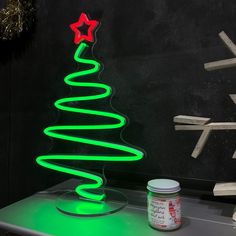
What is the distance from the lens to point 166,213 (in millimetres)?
840

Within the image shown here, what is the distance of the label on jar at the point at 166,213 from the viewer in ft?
2.76

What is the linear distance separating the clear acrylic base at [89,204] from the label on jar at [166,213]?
0.19 metres

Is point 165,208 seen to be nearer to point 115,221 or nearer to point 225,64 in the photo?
point 115,221

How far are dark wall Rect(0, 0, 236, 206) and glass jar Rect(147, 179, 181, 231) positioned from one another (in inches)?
11.4

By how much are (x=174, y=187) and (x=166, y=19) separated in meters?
0.67

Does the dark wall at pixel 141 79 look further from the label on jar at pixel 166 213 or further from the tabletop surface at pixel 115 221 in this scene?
the label on jar at pixel 166 213

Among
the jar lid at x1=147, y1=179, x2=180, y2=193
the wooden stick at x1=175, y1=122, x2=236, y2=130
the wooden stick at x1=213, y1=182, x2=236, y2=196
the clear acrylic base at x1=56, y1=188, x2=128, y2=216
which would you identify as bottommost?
the clear acrylic base at x1=56, y1=188, x2=128, y2=216

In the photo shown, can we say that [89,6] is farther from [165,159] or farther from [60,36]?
[165,159]

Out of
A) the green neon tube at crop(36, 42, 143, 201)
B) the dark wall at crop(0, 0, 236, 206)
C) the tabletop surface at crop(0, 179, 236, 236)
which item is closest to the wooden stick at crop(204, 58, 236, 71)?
the dark wall at crop(0, 0, 236, 206)

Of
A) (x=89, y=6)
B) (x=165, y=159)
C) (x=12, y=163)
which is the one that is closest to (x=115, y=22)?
(x=89, y=6)

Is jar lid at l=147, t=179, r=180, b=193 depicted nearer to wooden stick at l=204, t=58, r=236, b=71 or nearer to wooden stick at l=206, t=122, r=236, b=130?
wooden stick at l=206, t=122, r=236, b=130

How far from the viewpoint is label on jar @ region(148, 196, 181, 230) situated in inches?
33.1

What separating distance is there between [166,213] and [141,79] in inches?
Result: 22.5

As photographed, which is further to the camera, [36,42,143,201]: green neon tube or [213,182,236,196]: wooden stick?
[36,42,143,201]: green neon tube
